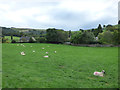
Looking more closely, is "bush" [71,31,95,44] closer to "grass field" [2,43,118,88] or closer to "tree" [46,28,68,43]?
"tree" [46,28,68,43]

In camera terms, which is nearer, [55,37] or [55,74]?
[55,74]

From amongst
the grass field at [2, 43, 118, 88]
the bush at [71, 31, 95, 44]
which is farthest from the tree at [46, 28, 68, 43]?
the grass field at [2, 43, 118, 88]

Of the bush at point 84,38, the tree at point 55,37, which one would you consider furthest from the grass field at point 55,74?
the tree at point 55,37

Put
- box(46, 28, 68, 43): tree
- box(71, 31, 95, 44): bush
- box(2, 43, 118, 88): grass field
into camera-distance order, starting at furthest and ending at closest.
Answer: box(46, 28, 68, 43): tree < box(71, 31, 95, 44): bush < box(2, 43, 118, 88): grass field

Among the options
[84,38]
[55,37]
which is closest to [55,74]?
[84,38]

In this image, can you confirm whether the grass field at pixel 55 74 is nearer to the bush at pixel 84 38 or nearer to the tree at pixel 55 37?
the bush at pixel 84 38

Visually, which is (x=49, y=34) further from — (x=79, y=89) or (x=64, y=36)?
(x=79, y=89)

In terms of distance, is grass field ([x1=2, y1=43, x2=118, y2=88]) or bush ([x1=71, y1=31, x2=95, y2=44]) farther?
bush ([x1=71, y1=31, x2=95, y2=44])

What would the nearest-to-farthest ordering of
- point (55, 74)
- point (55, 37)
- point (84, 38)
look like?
1. point (55, 74)
2. point (84, 38)
3. point (55, 37)

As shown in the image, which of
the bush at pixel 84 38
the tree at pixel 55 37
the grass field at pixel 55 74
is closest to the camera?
the grass field at pixel 55 74

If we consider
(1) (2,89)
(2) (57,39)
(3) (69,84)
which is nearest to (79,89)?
(3) (69,84)

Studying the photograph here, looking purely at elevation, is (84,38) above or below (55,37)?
below

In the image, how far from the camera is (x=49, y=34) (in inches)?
2298

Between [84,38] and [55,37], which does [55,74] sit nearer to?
[84,38]
